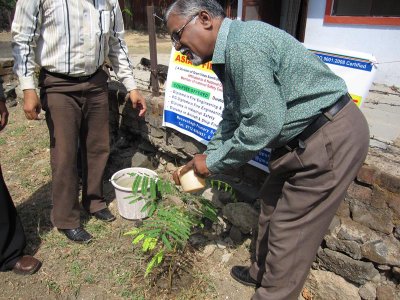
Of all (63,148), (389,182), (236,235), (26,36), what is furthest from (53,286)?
(389,182)

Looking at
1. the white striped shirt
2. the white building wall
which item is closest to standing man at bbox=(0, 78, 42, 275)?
the white striped shirt

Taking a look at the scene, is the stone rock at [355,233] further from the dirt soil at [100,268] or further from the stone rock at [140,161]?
the stone rock at [140,161]

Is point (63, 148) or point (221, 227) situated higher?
point (63, 148)

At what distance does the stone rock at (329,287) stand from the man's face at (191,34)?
1736mm

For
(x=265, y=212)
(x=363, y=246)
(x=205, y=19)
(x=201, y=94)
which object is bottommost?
(x=363, y=246)

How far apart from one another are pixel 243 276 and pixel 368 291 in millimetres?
855

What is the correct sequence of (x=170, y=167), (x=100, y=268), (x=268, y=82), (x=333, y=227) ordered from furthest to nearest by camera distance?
(x=170, y=167), (x=100, y=268), (x=333, y=227), (x=268, y=82)

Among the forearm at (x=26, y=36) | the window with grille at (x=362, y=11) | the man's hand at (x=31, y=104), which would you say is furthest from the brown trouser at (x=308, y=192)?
the window with grille at (x=362, y=11)

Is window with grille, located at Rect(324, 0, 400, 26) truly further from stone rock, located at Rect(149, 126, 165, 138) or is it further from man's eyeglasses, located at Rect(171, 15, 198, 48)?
man's eyeglasses, located at Rect(171, 15, 198, 48)

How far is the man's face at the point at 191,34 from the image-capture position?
170 centimetres

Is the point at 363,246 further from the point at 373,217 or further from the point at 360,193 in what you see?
the point at 360,193

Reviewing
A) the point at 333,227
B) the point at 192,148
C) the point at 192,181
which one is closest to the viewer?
the point at 192,181

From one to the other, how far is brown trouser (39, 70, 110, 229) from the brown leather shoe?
0.37 metres

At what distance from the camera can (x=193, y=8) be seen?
5.48 feet
